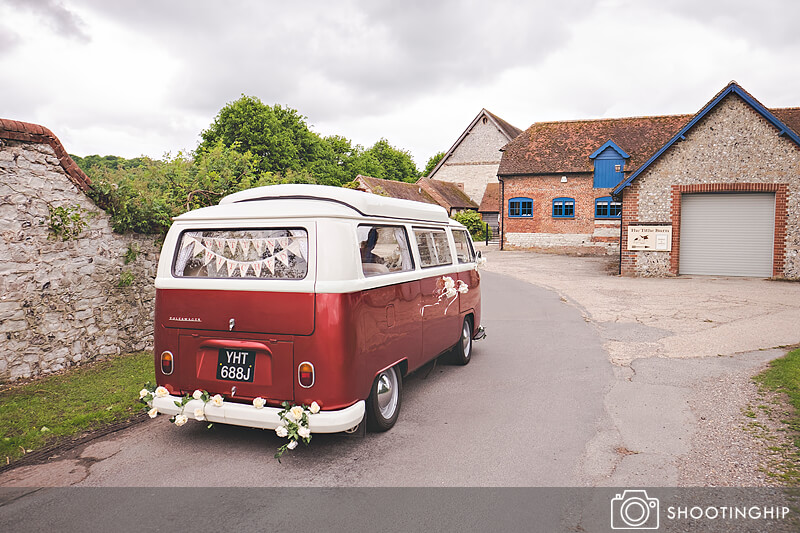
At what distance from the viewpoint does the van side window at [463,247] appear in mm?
7318

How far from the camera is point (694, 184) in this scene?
61.6 feet

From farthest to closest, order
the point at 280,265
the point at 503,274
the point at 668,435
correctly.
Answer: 1. the point at 503,274
2. the point at 668,435
3. the point at 280,265

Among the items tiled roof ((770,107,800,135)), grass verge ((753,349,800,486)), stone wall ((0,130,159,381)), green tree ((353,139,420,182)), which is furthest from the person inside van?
green tree ((353,139,420,182))

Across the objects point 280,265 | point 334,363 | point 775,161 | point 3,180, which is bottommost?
point 334,363

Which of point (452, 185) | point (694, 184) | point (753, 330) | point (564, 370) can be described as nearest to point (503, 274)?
point (694, 184)

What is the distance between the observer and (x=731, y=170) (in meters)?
18.3

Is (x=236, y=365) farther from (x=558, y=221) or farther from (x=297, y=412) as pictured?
(x=558, y=221)

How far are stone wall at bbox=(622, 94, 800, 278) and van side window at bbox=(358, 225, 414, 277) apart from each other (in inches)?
643

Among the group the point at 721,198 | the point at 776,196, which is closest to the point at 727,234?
the point at 721,198

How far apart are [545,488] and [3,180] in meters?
6.32

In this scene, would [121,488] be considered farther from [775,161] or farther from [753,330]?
[775,161]

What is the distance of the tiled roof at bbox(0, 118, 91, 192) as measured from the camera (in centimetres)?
626

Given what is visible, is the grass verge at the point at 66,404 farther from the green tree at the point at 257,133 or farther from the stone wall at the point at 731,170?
the green tree at the point at 257,133

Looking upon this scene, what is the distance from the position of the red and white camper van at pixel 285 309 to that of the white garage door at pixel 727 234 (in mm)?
17206
